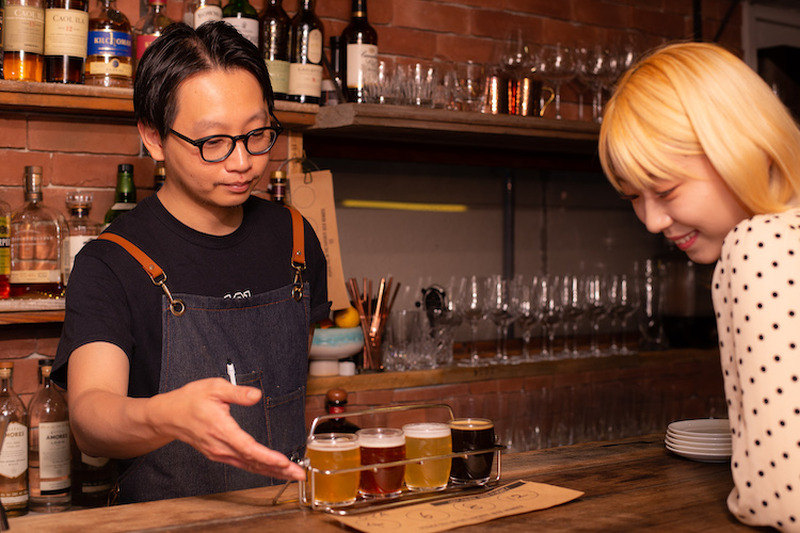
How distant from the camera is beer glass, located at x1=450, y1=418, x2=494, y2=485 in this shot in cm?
134

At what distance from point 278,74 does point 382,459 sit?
140 centimetres

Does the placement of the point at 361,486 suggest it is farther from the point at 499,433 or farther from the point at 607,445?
the point at 499,433

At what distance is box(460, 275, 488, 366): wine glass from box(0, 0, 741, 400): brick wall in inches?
29.7

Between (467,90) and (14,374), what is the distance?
5.08ft

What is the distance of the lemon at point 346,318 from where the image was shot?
98.6 inches

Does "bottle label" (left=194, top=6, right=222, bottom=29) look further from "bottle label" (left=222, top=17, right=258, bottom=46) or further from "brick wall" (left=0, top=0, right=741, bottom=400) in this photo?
"brick wall" (left=0, top=0, right=741, bottom=400)

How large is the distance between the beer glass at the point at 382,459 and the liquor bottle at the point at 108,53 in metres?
1.31

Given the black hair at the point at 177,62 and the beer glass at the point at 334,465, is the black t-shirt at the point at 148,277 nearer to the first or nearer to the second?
the black hair at the point at 177,62

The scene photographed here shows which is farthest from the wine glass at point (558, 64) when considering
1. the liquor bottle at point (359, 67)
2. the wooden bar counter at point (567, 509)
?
the wooden bar counter at point (567, 509)

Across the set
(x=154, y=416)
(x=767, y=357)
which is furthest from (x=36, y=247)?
(x=767, y=357)

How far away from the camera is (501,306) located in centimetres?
284

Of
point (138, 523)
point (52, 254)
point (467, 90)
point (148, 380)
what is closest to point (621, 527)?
point (138, 523)

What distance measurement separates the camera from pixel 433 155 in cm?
295

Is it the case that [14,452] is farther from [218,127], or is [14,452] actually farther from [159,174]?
[218,127]
